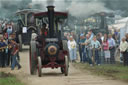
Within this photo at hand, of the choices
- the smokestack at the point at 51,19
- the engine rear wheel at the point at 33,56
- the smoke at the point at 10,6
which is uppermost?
the smoke at the point at 10,6

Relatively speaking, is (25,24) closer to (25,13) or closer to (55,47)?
(25,13)

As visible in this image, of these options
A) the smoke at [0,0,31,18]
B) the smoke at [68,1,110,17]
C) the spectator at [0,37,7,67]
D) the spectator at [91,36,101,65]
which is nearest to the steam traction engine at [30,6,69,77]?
the spectator at [0,37,7,67]

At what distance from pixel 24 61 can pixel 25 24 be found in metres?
5.39

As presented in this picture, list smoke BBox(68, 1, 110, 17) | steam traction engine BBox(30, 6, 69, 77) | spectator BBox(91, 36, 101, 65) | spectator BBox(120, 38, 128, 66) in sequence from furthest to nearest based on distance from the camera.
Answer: smoke BBox(68, 1, 110, 17), spectator BBox(91, 36, 101, 65), spectator BBox(120, 38, 128, 66), steam traction engine BBox(30, 6, 69, 77)

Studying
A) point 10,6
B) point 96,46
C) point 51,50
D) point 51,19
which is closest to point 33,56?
point 51,50

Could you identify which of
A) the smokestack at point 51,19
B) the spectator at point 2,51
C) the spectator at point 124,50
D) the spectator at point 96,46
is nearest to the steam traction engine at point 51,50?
the smokestack at point 51,19

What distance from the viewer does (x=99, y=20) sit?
2834 cm

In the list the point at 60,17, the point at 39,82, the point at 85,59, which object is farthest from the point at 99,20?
the point at 39,82

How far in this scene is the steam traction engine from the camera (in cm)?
1159

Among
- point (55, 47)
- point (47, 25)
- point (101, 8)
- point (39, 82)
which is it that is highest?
point (101, 8)

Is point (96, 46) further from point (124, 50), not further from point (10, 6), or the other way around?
point (10, 6)

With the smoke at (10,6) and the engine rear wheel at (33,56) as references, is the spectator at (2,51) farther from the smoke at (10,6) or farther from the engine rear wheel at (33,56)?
the smoke at (10,6)

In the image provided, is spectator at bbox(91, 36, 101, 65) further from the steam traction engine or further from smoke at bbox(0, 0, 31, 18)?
smoke at bbox(0, 0, 31, 18)

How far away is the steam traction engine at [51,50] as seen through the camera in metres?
11.6
